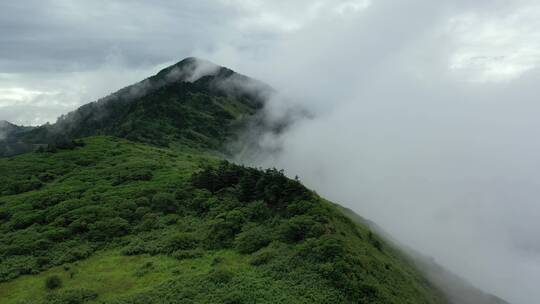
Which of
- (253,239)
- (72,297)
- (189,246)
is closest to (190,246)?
(189,246)

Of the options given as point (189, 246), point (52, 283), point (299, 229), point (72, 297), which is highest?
point (299, 229)

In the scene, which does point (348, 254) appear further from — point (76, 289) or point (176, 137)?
point (176, 137)

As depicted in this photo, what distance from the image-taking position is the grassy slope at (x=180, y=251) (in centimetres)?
4241

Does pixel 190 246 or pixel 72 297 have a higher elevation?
pixel 190 246

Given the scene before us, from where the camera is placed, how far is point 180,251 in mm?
52406

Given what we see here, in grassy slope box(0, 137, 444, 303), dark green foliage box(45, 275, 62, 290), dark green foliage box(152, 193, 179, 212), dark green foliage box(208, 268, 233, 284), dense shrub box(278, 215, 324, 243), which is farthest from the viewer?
dark green foliage box(152, 193, 179, 212)

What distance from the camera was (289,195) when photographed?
2421 inches

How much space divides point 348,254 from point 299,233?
704 cm

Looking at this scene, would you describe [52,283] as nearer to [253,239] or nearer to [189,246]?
[189,246]

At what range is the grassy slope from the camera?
139ft

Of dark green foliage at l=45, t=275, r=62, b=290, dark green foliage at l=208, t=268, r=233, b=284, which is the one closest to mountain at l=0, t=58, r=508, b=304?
dark green foliage at l=45, t=275, r=62, b=290

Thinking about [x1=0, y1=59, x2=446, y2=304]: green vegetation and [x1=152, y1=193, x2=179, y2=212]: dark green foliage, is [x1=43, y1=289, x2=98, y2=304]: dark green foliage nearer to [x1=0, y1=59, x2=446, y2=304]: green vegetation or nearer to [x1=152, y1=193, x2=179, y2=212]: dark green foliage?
[x1=0, y1=59, x2=446, y2=304]: green vegetation

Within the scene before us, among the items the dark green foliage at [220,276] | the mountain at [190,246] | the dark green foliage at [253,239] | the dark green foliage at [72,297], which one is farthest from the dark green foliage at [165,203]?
the dark green foliage at [220,276]

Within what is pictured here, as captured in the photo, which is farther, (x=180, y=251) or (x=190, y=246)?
(x=190, y=246)
